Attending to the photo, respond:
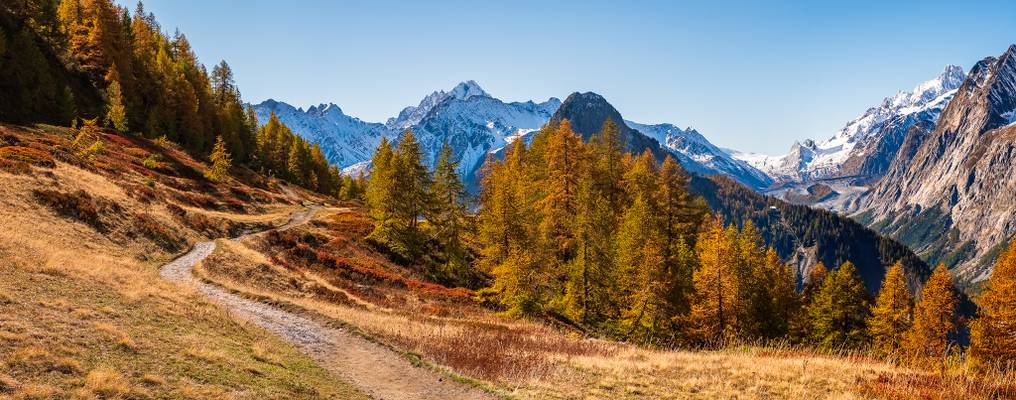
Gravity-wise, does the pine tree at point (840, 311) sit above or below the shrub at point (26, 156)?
below

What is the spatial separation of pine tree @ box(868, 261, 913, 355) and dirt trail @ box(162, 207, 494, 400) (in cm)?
4623

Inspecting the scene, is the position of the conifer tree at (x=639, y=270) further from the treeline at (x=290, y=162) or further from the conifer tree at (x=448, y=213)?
the treeline at (x=290, y=162)

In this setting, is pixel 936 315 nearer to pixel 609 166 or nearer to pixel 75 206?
pixel 609 166

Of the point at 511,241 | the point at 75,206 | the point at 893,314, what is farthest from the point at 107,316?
the point at 893,314

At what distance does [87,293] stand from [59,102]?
69.0m

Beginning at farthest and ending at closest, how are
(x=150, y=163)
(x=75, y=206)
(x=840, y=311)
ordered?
(x=150, y=163), (x=840, y=311), (x=75, y=206)

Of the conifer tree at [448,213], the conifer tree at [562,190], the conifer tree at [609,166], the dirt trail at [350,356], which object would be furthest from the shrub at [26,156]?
the conifer tree at [609,166]

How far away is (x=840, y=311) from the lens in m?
49.4

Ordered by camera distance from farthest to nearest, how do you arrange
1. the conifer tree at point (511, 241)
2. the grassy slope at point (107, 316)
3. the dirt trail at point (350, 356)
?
the conifer tree at point (511, 241) → the dirt trail at point (350, 356) → the grassy slope at point (107, 316)

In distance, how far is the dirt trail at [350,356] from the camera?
15336 millimetres

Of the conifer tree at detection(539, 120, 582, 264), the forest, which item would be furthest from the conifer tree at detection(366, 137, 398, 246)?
the conifer tree at detection(539, 120, 582, 264)

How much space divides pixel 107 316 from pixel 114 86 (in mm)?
70935

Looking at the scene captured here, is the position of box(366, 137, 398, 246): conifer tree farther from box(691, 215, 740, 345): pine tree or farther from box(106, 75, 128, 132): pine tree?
box(106, 75, 128, 132): pine tree

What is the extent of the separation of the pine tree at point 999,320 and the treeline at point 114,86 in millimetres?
76948
